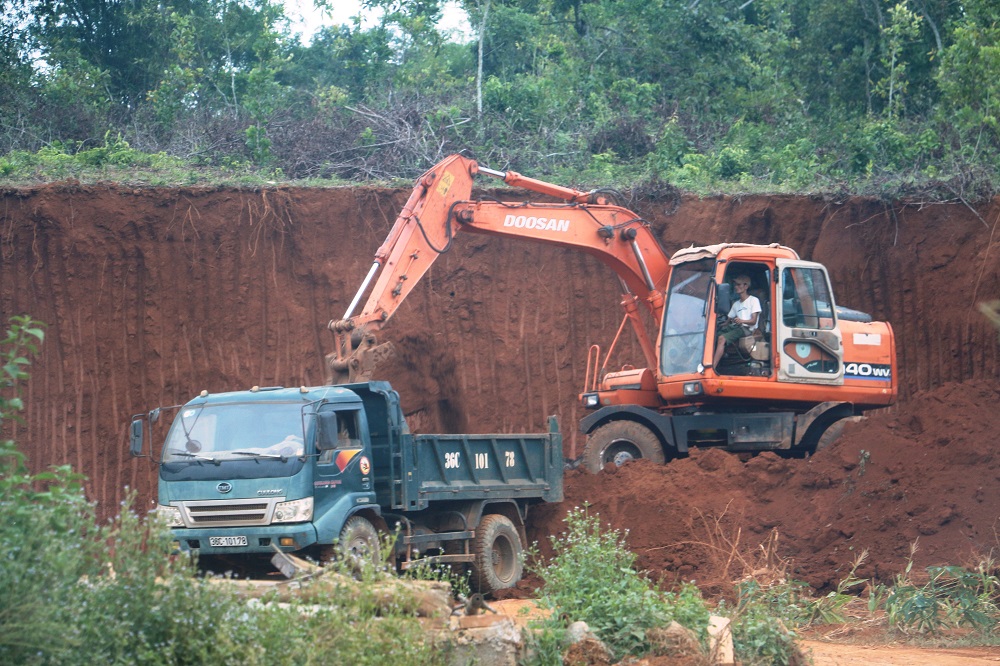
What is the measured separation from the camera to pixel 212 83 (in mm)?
26234

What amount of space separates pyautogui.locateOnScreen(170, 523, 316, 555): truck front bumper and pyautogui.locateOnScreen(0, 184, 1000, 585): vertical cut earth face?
26.1 ft

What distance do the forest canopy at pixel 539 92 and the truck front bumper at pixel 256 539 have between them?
39.8 feet

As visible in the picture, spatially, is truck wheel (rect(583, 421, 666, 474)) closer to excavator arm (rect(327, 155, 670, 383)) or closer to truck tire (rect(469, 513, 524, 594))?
excavator arm (rect(327, 155, 670, 383))

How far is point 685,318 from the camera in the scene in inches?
597

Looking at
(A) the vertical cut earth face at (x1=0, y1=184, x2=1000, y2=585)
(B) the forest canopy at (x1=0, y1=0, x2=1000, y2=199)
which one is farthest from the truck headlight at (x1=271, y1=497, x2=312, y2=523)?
(B) the forest canopy at (x1=0, y1=0, x2=1000, y2=199)

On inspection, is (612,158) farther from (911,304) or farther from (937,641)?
(937,641)

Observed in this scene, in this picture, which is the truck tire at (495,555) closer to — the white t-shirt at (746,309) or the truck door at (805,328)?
the white t-shirt at (746,309)

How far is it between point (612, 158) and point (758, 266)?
10.2 m

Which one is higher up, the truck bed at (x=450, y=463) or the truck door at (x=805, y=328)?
the truck door at (x=805, y=328)

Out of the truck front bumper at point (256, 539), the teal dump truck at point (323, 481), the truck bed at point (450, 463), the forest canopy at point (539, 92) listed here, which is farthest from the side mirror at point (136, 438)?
the forest canopy at point (539, 92)

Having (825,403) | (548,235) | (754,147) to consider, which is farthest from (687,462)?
(754,147)

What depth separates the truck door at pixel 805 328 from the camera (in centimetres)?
1480

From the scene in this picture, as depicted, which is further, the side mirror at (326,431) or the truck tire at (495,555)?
the truck tire at (495,555)

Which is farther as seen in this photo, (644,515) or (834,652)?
(644,515)
